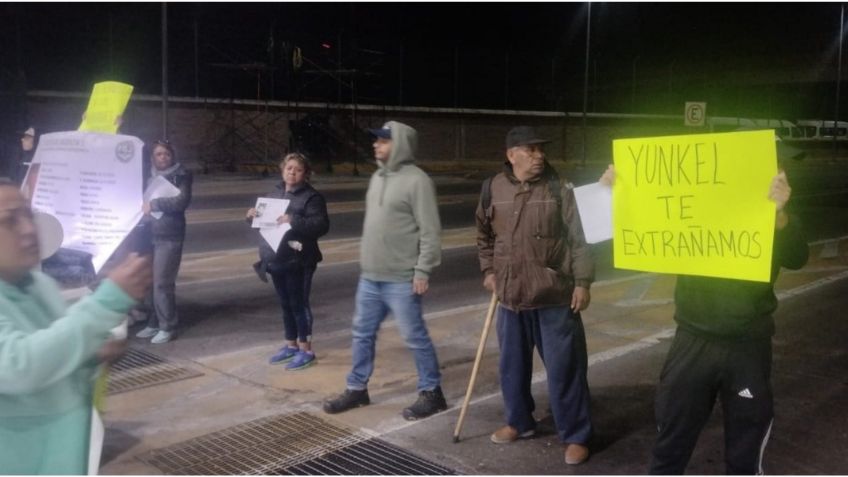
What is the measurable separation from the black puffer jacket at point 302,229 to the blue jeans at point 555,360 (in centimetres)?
221

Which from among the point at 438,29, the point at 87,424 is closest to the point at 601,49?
the point at 438,29

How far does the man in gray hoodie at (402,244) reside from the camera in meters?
5.56

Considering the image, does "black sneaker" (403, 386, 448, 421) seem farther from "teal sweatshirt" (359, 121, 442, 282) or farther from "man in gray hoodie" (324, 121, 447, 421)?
"teal sweatshirt" (359, 121, 442, 282)

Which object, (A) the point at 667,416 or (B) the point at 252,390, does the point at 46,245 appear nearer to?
(A) the point at 667,416

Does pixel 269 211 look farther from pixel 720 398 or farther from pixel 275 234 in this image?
pixel 720 398

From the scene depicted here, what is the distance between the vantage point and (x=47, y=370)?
2.31 meters

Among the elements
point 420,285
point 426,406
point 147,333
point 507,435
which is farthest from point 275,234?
point 507,435

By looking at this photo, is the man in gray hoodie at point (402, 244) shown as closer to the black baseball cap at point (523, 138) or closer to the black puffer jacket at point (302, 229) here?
the black baseball cap at point (523, 138)

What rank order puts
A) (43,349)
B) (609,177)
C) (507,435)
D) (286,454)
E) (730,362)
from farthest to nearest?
1. (507,435)
2. (286,454)
3. (609,177)
4. (730,362)
5. (43,349)

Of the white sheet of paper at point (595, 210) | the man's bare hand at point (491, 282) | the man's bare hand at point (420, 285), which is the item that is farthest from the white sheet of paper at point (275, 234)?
the white sheet of paper at point (595, 210)

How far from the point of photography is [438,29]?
4281 cm

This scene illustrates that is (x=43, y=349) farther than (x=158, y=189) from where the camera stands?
No

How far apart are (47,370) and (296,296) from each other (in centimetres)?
460

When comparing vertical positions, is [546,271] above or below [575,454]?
above
